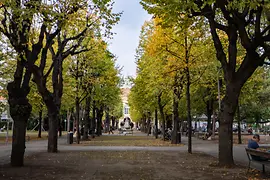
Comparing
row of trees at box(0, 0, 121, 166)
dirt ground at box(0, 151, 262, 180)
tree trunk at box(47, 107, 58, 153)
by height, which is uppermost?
row of trees at box(0, 0, 121, 166)

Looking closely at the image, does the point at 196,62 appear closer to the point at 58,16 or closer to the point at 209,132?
the point at 58,16

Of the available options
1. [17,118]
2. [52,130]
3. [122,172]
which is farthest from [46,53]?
[122,172]

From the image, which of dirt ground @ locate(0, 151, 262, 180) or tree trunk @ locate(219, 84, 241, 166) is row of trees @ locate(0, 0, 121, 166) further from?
tree trunk @ locate(219, 84, 241, 166)

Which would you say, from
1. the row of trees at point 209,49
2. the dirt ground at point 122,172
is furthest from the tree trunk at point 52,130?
the row of trees at point 209,49

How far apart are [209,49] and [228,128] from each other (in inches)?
294

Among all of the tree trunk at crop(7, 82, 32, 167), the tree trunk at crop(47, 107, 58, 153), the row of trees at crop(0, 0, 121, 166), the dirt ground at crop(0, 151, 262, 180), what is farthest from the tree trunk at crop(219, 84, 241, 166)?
the tree trunk at crop(47, 107, 58, 153)

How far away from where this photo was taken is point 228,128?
41.0 feet

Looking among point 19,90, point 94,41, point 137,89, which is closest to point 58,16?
point 19,90

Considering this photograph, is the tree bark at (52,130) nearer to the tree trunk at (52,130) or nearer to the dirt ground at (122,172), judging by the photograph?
the tree trunk at (52,130)

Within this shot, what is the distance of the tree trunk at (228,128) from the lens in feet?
40.7

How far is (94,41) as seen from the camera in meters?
23.9

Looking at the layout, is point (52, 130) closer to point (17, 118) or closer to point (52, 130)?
point (52, 130)

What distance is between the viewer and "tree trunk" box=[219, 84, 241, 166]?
1239 cm

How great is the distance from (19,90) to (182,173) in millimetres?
6436
